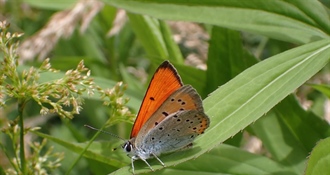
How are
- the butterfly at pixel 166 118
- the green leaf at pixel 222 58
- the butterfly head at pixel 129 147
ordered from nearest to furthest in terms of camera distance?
the butterfly at pixel 166 118 → the butterfly head at pixel 129 147 → the green leaf at pixel 222 58

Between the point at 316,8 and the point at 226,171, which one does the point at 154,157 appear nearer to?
the point at 226,171

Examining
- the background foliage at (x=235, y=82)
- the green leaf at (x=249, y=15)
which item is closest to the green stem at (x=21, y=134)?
the background foliage at (x=235, y=82)

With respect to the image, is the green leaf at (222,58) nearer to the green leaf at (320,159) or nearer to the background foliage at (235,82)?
the background foliage at (235,82)

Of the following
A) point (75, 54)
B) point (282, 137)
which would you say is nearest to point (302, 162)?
point (282, 137)

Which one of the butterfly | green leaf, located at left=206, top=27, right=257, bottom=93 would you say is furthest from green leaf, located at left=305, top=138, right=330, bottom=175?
green leaf, located at left=206, top=27, right=257, bottom=93

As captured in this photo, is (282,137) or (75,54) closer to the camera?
(282,137)

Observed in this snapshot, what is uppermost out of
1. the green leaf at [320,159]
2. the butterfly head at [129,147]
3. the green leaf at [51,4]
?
the green leaf at [320,159]

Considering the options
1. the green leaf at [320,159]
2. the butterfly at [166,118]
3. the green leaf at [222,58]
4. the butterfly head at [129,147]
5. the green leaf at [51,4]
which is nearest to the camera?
the green leaf at [320,159]

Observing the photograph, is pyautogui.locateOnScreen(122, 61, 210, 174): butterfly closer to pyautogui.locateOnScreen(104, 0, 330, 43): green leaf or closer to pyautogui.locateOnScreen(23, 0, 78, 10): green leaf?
pyautogui.locateOnScreen(104, 0, 330, 43): green leaf
